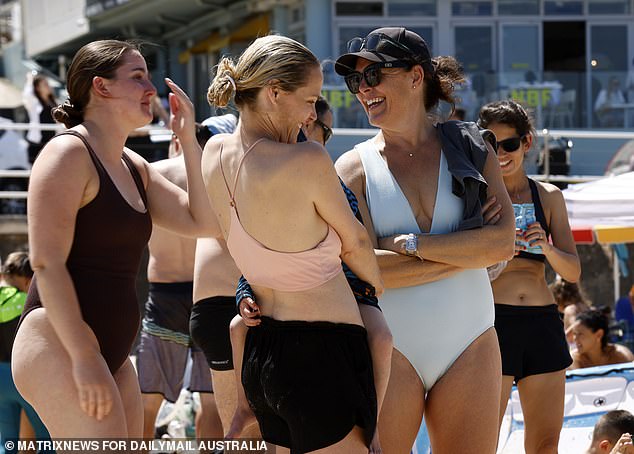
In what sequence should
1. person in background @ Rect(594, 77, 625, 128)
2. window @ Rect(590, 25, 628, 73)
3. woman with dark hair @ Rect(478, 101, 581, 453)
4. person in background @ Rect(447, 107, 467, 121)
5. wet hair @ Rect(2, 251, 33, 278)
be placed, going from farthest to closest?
window @ Rect(590, 25, 628, 73) → person in background @ Rect(594, 77, 625, 128) → wet hair @ Rect(2, 251, 33, 278) → woman with dark hair @ Rect(478, 101, 581, 453) → person in background @ Rect(447, 107, 467, 121)

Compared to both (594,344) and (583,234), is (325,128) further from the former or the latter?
(583,234)

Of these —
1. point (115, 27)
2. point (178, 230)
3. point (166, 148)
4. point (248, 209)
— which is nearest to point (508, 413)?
point (178, 230)

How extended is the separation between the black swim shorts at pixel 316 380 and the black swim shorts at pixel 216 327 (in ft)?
5.76

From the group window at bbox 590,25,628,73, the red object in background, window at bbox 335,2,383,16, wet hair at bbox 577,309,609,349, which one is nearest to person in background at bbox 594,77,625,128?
window at bbox 590,25,628,73

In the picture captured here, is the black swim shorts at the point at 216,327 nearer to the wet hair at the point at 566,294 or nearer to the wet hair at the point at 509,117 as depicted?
the wet hair at the point at 509,117

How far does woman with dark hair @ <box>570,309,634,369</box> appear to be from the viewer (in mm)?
7984

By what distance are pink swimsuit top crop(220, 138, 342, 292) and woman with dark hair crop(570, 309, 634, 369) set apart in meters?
4.90

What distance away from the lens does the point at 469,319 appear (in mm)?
4047

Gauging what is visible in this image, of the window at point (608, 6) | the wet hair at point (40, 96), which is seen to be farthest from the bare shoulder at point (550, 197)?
the window at point (608, 6)

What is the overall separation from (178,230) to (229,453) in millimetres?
1017

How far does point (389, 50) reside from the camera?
162 inches

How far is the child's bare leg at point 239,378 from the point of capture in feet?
12.0

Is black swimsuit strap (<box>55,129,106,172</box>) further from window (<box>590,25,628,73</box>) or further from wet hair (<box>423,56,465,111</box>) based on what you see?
window (<box>590,25,628,73</box>)

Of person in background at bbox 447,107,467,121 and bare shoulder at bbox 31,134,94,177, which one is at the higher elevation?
bare shoulder at bbox 31,134,94,177
